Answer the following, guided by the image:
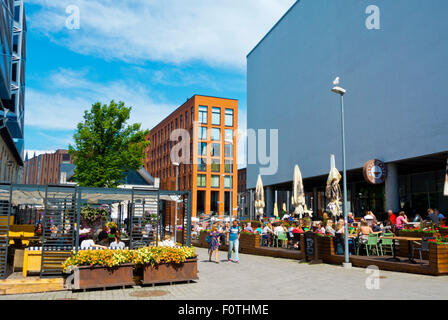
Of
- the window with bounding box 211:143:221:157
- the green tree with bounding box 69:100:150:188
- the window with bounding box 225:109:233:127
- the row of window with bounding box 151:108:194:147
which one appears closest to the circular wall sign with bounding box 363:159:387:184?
the green tree with bounding box 69:100:150:188

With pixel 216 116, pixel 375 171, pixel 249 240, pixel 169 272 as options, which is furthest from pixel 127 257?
pixel 216 116

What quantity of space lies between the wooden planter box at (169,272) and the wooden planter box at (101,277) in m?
0.48

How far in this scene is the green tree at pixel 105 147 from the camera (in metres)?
30.3

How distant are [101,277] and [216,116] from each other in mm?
61744

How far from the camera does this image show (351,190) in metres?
42.3

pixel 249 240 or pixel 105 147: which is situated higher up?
pixel 105 147

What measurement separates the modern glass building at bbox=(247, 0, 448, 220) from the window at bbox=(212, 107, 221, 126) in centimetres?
2346

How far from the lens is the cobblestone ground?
10.1 m

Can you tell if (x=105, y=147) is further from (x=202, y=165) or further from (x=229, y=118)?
(x=229, y=118)

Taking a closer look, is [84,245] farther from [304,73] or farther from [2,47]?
[304,73]

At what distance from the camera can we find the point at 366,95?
99.0 ft

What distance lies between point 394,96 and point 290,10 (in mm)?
19864

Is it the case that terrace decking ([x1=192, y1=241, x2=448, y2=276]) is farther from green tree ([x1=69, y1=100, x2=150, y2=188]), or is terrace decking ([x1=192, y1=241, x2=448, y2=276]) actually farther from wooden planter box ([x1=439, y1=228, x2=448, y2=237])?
green tree ([x1=69, y1=100, x2=150, y2=188])
